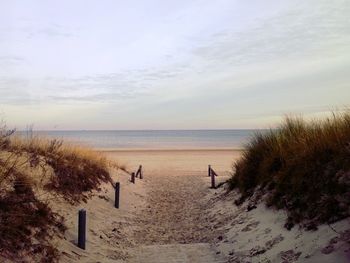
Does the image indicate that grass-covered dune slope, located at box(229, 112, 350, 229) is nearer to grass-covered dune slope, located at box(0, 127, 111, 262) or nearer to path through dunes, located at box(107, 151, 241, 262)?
path through dunes, located at box(107, 151, 241, 262)

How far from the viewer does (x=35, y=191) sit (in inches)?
352

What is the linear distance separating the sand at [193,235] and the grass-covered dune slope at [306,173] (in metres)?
0.35

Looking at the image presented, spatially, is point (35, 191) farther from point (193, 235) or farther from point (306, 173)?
point (306, 173)

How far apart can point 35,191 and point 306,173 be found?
568 centimetres

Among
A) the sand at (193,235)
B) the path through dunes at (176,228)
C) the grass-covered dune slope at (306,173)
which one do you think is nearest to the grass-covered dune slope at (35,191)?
the sand at (193,235)

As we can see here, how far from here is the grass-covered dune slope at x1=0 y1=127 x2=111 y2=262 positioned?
662cm

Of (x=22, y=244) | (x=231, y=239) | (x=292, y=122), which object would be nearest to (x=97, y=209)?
(x=231, y=239)

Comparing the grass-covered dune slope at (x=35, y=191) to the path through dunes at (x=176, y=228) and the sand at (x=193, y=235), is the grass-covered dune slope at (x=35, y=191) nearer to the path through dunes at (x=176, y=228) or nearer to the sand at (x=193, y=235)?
the sand at (x=193, y=235)

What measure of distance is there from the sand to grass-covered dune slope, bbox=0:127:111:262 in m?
0.43

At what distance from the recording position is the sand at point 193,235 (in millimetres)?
6707

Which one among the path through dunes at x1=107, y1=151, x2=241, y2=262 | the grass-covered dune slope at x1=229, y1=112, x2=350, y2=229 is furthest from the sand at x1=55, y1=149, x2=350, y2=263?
the grass-covered dune slope at x1=229, y1=112, x2=350, y2=229

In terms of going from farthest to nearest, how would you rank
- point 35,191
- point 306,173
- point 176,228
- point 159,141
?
point 159,141
point 176,228
point 35,191
point 306,173

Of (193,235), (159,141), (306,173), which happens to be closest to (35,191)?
(193,235)

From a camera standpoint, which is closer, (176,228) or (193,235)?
(193,235)
